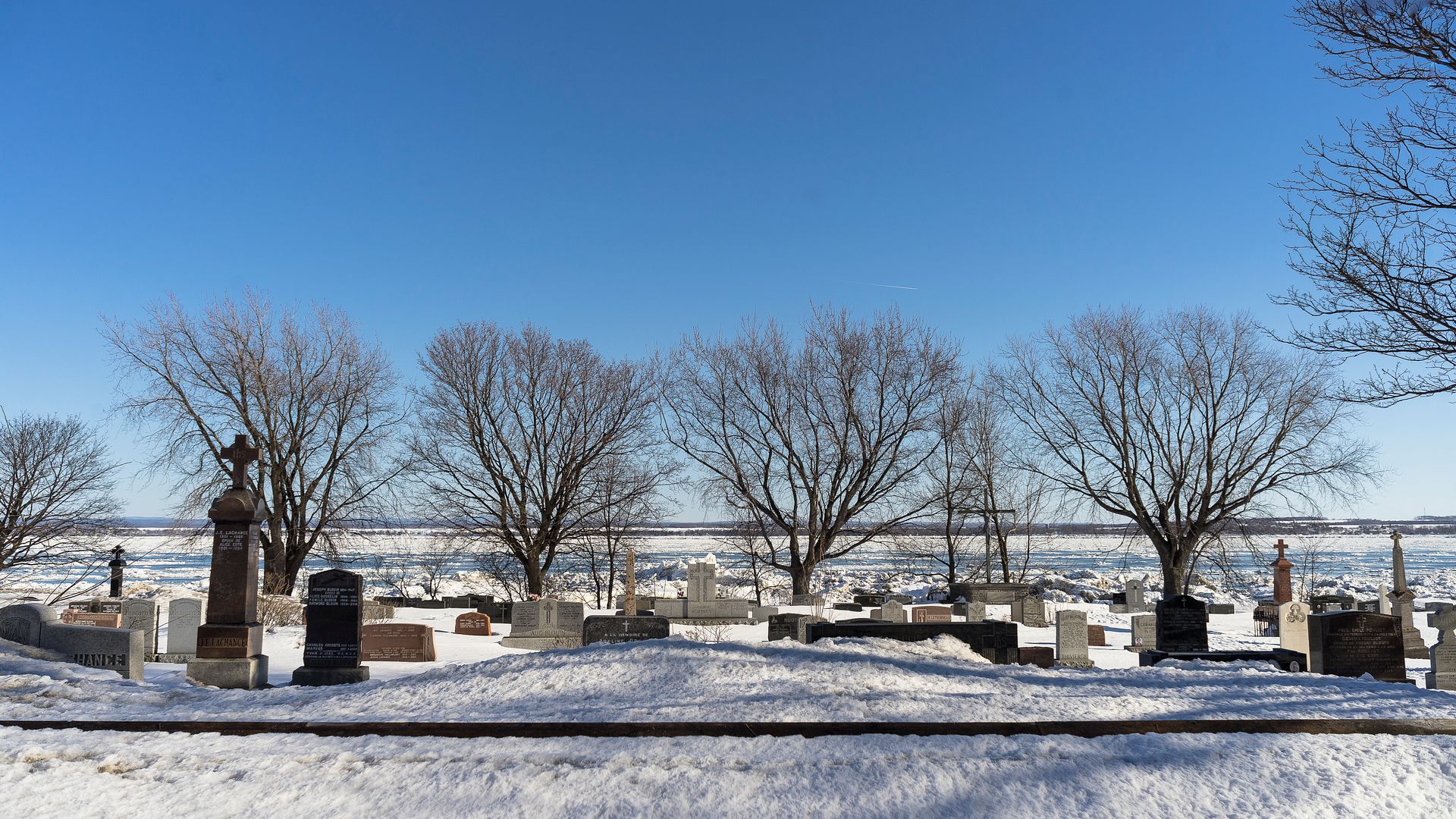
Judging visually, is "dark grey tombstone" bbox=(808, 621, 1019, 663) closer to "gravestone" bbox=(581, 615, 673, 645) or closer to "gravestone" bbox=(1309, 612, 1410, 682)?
"gravestone" bbox=(581, 615, 673, 645)

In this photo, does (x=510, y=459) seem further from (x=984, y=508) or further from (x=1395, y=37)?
(x=1395, y=37)

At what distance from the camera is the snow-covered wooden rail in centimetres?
561

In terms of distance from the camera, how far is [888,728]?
5.72 meters

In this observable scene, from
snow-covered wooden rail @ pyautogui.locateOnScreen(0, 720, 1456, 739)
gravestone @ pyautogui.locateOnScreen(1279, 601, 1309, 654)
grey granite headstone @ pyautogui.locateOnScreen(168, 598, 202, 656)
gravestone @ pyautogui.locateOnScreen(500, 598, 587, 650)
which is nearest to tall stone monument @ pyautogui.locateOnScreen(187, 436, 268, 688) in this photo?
grey granite headstone @ pyautogui.locateOnScreen(168, 598, 202, 656)

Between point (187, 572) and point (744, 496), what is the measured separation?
47736mm

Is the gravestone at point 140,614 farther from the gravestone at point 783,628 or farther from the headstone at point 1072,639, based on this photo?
the headstone at point 1072,639

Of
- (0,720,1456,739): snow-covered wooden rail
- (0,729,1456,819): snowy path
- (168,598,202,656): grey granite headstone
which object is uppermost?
(0,720,1456,739): snow-covered wooden rail

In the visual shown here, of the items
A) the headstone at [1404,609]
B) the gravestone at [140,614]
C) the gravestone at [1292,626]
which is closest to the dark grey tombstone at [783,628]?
the gravestone at [1292,626]

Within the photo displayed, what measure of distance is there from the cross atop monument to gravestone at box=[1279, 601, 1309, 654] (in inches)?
663

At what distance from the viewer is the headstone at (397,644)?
47.0ft

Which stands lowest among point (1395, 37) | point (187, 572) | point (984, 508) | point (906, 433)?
point (187, 572)

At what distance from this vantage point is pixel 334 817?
453 cm

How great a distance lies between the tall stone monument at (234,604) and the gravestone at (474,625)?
8.92 meters

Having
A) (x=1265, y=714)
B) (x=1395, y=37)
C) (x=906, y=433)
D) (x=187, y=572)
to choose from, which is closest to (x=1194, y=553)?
(x=906, y=433)
